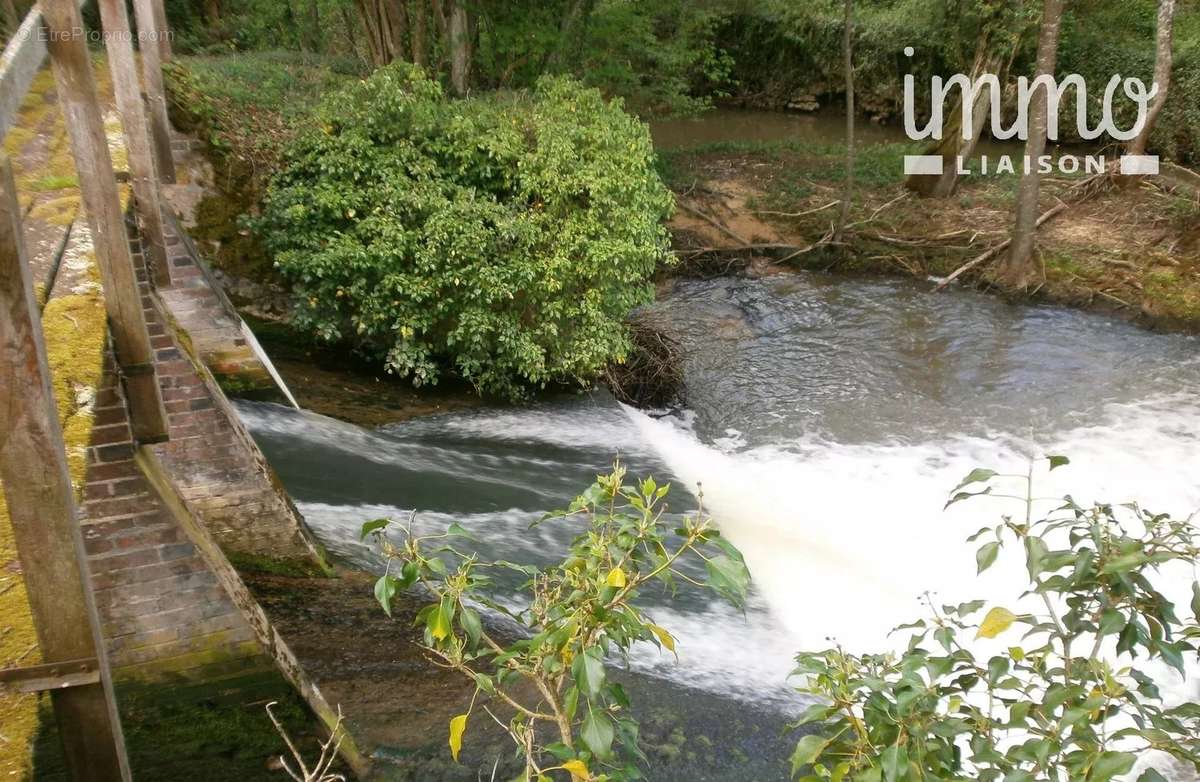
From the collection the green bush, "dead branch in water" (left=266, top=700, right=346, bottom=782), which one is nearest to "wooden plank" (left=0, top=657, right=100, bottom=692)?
"dead branch in water" (left=266, top=700, right=346, bottom=782)

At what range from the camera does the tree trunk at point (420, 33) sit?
11.9 m

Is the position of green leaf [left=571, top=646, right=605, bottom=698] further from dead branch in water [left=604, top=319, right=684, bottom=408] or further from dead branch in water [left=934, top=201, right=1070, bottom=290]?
dead branch in water [left=934, top=201, right=1070, bottom=290]

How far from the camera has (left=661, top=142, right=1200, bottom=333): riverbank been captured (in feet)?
38.1

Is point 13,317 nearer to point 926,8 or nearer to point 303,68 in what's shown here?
point 303,68

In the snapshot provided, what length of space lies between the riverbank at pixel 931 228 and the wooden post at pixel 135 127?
845 centimetres

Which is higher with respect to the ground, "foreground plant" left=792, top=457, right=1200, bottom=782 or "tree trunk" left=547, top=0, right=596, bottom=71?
"tree trunk" left=547, top=0, right=596, bottom=71

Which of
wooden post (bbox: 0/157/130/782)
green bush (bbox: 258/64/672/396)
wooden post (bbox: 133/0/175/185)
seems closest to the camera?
wooden post (bbox: 0/157/130/782)

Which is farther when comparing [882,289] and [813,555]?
[882,289]

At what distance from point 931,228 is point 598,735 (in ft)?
44.6

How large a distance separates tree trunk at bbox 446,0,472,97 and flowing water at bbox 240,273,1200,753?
14.3 feet

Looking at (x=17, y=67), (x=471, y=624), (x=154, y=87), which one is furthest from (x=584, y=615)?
(x=154, y=87)

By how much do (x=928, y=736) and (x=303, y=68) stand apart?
11653mm

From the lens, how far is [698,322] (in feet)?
39.3

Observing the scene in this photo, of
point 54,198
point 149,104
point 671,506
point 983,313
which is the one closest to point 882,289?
point 983,313
